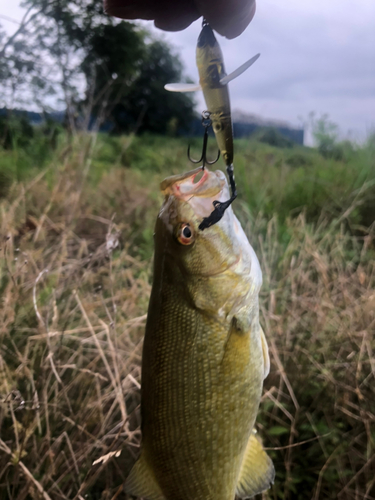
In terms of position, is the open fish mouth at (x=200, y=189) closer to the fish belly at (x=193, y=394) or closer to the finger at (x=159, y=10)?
the fish belly at (x=193, y=394)

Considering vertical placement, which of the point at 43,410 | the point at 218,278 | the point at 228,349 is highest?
the point at 218,278

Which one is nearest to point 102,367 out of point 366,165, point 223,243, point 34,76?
point 223,243

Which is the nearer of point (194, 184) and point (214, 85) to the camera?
point (214, 85)

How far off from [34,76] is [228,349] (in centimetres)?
672

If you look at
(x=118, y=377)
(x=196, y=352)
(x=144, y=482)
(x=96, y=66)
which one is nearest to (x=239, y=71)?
(x=196, y=352)

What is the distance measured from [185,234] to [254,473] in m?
0.68

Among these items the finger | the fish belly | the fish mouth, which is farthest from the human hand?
the fish belly

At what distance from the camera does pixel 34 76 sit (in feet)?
20.7

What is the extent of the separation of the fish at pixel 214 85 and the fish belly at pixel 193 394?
377 mm

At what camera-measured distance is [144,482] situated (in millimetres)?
936

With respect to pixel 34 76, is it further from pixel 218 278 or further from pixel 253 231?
pixel 218 278

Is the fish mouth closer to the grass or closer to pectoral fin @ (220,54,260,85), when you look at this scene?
pectoral fin @ (220,54,260,85)

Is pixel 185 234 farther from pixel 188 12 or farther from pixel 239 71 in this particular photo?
pixel 188 12

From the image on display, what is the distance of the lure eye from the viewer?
3.00ft
